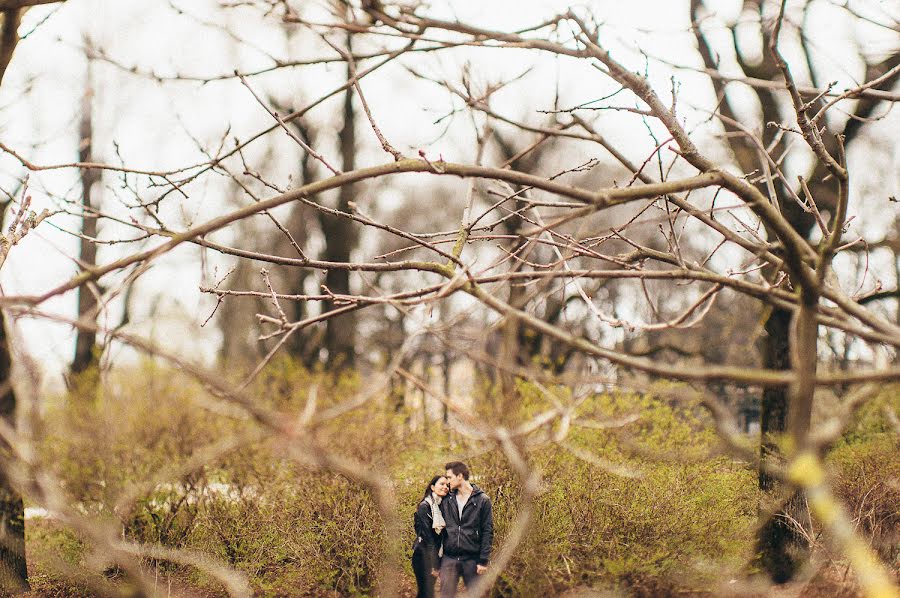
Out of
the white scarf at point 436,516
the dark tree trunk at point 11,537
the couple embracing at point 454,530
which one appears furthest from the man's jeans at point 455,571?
the dark tree trunk at point 11,537

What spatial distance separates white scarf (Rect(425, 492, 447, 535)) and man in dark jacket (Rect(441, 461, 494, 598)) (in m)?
0.03

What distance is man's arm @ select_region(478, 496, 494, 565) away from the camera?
19.8ft

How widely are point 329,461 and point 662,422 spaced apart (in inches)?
290

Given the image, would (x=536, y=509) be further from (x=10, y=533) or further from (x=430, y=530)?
(x=10, y=533)

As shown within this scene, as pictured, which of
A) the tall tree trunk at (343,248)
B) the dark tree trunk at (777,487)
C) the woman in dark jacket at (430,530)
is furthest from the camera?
the tall tree trunk at (343,248)

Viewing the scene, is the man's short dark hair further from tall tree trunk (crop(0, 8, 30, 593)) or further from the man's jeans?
tall tree trunk (crop(0, 8, 30, 593))

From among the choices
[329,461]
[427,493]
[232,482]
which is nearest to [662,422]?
[427,493]

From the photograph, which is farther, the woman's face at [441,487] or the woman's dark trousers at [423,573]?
the woman's dark trousers at [423,573]

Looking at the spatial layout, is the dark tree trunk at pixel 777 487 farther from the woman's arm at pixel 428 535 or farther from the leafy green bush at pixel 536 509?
the woman's arm at pixel 428 535

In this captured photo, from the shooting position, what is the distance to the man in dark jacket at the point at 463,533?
237 inches

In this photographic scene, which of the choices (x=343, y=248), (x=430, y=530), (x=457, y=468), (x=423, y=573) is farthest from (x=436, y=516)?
(x=343, y=248)

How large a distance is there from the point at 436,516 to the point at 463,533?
10.2 inches

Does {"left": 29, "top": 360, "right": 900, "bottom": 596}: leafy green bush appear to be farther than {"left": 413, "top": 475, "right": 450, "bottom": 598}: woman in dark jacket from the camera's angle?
Yes

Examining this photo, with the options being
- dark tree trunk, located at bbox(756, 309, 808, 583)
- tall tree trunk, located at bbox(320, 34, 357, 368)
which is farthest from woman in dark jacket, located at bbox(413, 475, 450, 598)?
tall tree trunk, located at bbox(320, 34, 357, 368)
